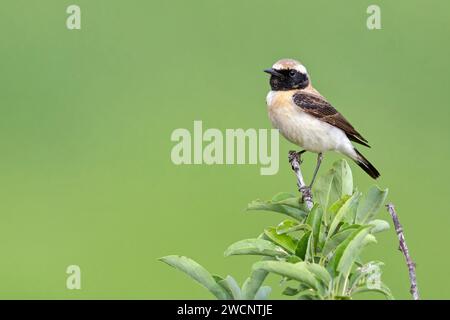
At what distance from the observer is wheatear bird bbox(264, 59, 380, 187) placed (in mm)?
5473

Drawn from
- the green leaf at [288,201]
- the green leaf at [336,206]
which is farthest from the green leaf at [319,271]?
the green leaf at [288,201]

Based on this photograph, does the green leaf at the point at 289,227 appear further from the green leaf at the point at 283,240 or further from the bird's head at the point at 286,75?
the bird's head at the point at 286,75

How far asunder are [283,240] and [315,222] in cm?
11

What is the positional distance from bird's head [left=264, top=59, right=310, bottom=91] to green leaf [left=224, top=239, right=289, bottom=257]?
281 cm

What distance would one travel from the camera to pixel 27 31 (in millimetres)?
11875

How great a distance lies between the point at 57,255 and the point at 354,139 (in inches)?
163

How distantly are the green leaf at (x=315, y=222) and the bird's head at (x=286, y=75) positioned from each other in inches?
109

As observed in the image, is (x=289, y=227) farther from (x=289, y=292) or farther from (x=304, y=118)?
(x=304, y=118)

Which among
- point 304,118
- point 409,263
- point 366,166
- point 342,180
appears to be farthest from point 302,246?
point 366,166

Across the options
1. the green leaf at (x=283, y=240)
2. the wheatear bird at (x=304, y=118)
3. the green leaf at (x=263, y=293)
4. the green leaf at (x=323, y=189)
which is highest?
the wheatear bird at (x=304, y=118)

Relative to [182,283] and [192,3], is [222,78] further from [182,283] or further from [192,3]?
[182,283]

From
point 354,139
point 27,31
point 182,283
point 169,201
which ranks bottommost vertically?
point 182,283

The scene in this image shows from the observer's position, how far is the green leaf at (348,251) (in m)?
2.62

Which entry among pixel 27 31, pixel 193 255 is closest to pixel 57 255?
pixel 193 255
